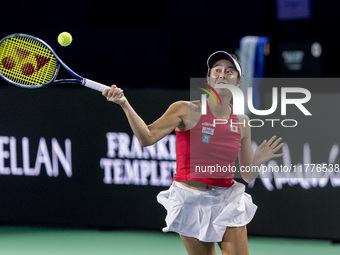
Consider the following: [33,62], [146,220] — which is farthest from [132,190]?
[33,62]

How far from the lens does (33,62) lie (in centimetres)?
477

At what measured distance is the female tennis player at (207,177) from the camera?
4.34m

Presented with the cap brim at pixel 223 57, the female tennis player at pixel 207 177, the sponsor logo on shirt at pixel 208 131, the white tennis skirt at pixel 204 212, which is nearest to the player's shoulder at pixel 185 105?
the female tennis player at pixel 207 177

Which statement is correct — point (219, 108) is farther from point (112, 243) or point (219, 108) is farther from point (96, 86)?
point (112, 243)

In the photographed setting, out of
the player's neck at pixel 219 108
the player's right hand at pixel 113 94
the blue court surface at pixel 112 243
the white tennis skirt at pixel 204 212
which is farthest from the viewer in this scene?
the blue court surface at pixel 112 243

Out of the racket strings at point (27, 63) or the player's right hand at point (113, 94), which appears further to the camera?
the racket strings at point (27, 63)

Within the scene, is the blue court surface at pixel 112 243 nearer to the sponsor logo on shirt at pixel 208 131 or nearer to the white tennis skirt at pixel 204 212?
the white tennis skirt at pixel 204 212

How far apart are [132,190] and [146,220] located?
300 mm

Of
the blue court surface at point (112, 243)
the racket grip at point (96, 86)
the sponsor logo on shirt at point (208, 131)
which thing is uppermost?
the racket grip at point (96, 86)

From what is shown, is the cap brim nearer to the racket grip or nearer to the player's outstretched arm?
the player's outstretched arm

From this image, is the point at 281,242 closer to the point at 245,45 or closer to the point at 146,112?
A: the point at 146,112

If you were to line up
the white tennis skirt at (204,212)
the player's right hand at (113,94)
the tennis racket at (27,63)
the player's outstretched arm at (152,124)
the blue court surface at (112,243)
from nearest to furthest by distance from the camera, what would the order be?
1. the player's right hand at (113,94)
2. the player's outstretched arm at (152,124)
3. the white tennis skirt at (204,212)
4. the tennis racket at (27,63)
5. the blue court surface at (112,243)

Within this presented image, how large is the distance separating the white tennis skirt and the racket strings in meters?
1.09

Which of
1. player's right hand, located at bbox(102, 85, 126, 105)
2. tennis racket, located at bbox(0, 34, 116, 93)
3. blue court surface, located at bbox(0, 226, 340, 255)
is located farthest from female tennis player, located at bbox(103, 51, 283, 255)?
blue court surface, located at bbox(0, 226, 340, 255)
